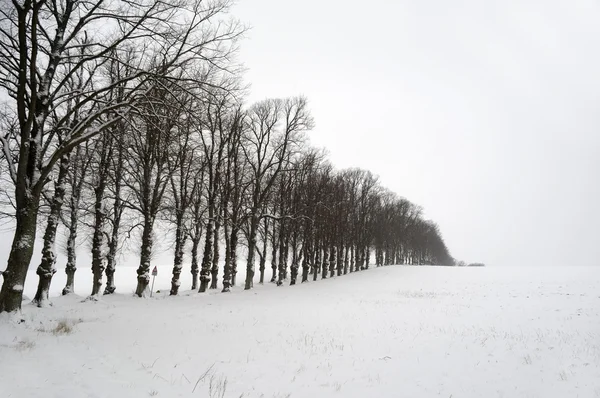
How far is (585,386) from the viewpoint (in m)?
6.66

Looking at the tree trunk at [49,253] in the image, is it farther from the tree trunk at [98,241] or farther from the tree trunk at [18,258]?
the tree trunk at [18,258]

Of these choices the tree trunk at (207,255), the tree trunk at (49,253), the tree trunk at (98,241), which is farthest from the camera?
the tree trunk at (207,255)

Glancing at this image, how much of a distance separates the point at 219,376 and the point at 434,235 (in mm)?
98070

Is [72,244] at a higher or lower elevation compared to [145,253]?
higher

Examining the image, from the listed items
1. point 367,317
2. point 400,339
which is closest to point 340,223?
point 367,317

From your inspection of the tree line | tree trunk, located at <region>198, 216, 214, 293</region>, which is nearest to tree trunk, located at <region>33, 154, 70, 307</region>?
the tree line

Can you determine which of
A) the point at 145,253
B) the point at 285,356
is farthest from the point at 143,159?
the point at 285,356

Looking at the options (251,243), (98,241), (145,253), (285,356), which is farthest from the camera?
(251,243)

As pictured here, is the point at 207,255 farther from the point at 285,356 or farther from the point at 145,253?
the point at 285,356

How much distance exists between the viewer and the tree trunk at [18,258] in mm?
7848

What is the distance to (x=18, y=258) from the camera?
26.1 feet

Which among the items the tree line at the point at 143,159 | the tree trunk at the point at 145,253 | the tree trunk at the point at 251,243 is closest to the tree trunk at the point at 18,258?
the tree line at the point at 143,159

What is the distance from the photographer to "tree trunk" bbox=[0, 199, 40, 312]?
309 inches

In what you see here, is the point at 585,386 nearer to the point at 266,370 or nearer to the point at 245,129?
the point at 266,370
